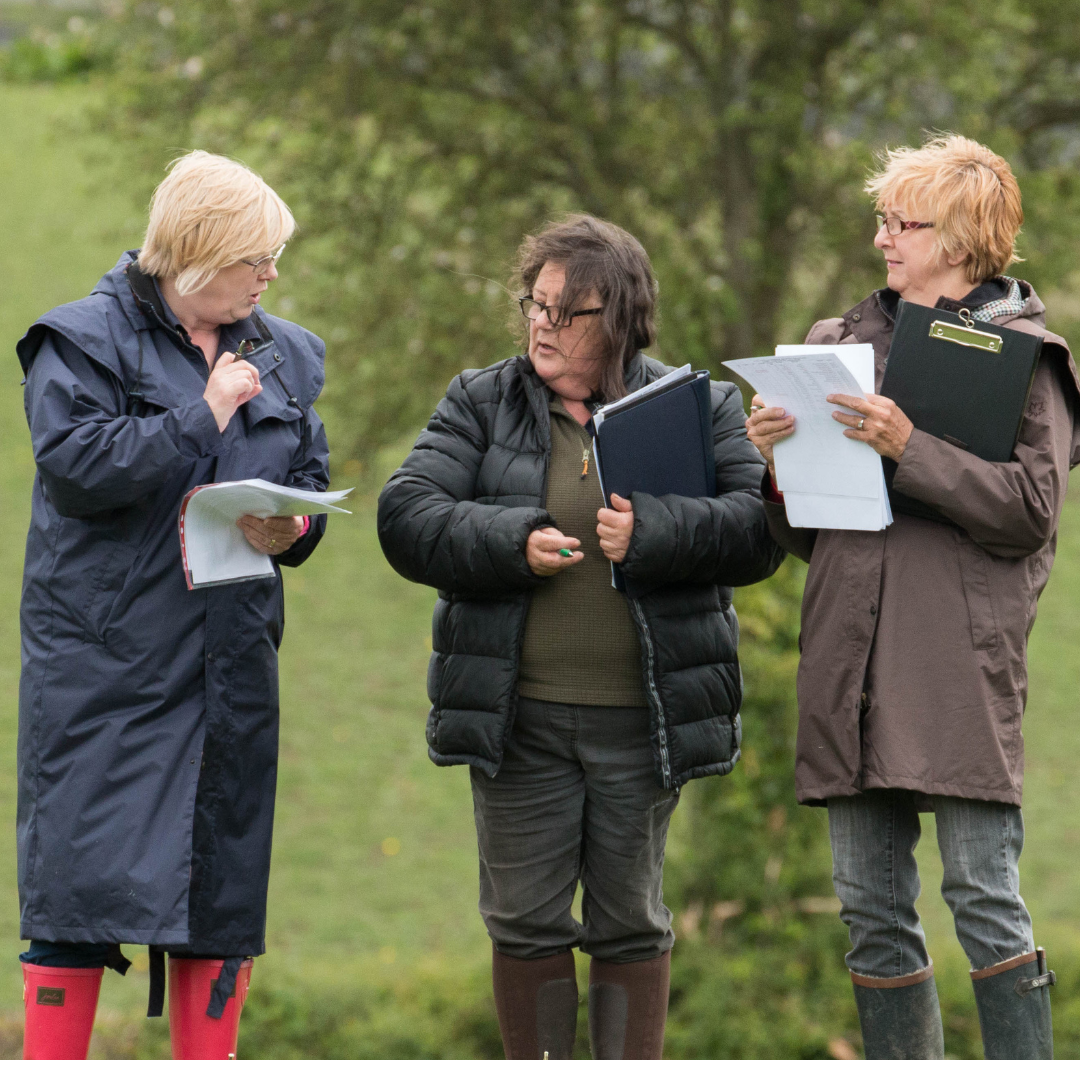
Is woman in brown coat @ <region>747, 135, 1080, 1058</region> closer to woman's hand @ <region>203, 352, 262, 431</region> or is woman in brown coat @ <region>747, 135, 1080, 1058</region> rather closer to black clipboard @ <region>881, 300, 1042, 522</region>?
black clipboard @ <region>881, 300, 1042, 522</region>

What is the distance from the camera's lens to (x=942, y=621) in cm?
286

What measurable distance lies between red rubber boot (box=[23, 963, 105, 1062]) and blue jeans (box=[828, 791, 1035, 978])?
4.81ft

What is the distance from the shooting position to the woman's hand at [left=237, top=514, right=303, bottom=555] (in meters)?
2.90

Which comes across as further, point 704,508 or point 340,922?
point 340,922

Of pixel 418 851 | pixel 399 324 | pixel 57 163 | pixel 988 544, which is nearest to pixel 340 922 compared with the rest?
pixel 418 851

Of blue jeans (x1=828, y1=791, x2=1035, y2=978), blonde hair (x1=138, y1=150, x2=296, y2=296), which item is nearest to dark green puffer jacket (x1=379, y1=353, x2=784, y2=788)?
blue jeans (x1=828, y1=791, x2=1035, y2=978)

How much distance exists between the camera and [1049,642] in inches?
434

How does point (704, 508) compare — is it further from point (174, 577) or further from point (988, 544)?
point (174, 577)

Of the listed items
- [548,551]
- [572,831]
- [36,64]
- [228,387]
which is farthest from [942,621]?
[36,64]

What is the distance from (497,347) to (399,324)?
0.54 metres

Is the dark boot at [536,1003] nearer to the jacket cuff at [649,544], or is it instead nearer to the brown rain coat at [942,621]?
the brown rain coat at [942,621]

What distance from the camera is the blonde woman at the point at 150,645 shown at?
9.07 feet

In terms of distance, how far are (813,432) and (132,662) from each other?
4.50 ft

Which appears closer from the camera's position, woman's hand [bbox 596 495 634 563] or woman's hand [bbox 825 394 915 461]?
woman's hand [bbox 825 394 915 461]
